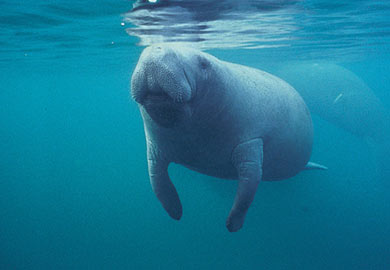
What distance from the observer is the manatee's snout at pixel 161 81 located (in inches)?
97.5

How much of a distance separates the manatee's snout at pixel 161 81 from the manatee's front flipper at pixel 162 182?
1.59 meters

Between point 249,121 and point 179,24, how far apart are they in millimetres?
4362

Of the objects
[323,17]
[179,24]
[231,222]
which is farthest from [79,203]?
[323,17]

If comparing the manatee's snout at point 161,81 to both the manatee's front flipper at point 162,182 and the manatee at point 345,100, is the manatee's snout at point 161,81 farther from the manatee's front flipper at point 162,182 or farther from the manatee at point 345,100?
the manatee at point 345,100

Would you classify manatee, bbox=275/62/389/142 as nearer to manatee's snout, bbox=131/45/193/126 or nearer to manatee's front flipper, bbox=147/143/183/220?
manatee's front flipper, bbox=147/143/183/220

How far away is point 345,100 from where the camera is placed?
10.3 metres

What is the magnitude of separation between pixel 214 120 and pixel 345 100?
861 cm

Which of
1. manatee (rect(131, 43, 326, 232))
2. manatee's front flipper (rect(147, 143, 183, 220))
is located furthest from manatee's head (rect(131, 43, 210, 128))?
manatee's front flipper (rect(147, 143, 183, 220))

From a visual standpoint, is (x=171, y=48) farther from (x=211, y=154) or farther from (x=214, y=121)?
(x=211, y=154)

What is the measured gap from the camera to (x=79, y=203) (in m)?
13.1

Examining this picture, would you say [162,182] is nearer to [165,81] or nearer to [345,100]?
[165,81]

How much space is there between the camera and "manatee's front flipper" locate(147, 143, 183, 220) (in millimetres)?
4270

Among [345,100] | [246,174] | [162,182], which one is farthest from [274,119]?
[345,100]

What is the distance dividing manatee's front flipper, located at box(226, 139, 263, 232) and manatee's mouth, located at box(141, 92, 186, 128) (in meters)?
1.25
